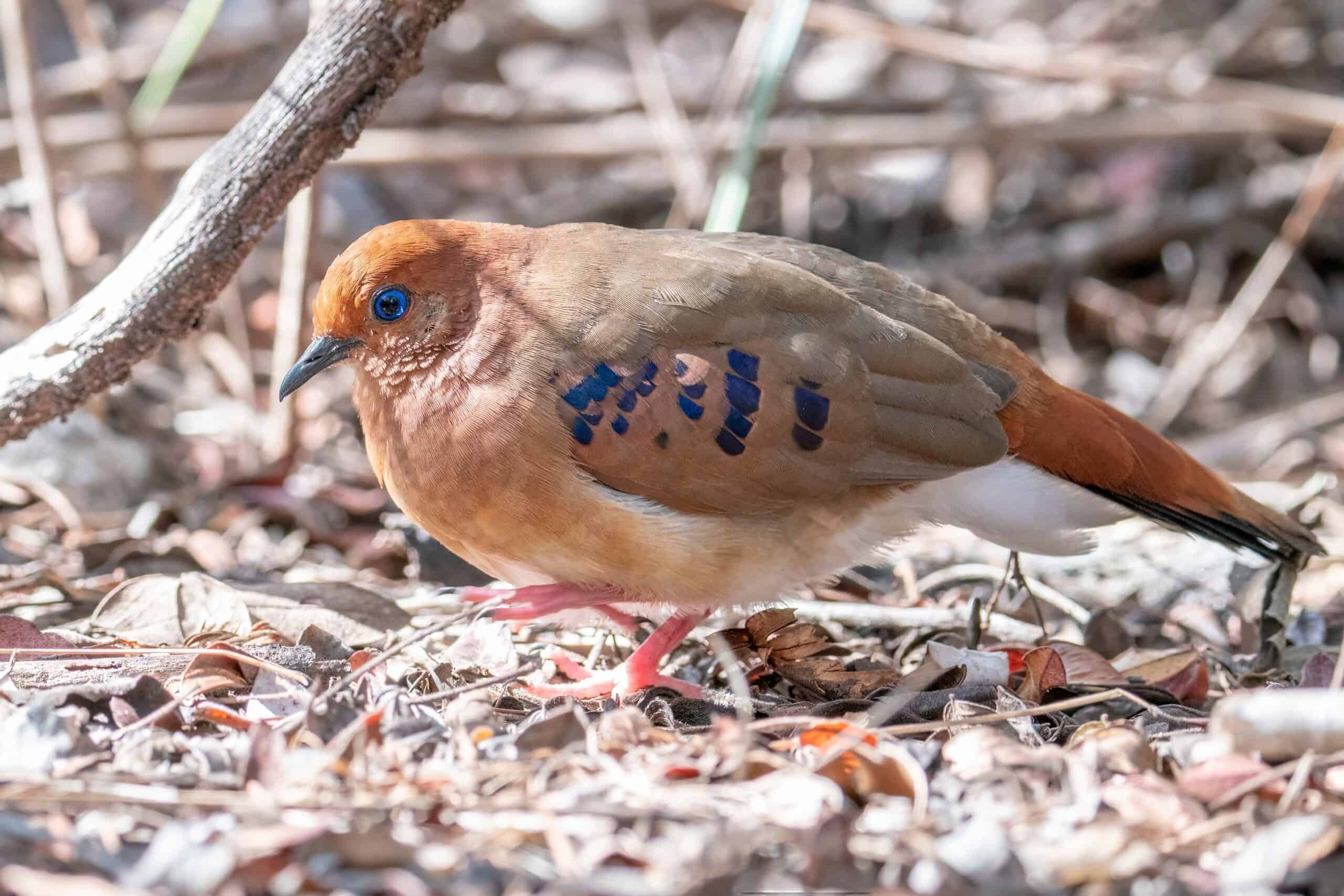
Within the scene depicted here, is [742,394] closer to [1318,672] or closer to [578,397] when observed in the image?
[578,397]

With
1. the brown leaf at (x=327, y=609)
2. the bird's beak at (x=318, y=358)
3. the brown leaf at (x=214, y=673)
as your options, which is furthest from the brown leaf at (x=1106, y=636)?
the brown leaf at (x=214, y=673)

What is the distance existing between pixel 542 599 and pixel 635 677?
11.7 inches

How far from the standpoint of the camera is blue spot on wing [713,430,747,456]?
324 cm

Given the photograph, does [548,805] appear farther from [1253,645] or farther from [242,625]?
[1253,645]

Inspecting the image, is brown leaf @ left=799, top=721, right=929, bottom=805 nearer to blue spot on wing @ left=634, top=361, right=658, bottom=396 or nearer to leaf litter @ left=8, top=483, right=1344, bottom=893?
leaf litter @ left=8, top=483, right=1344, bottom=893

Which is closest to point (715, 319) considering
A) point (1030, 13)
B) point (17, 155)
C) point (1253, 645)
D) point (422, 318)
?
point (422, 318)

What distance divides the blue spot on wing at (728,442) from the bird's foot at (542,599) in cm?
46

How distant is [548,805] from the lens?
2.19 meters

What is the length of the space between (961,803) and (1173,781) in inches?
18.1

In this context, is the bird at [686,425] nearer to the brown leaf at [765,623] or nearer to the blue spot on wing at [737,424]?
the blue spot on wing at [737,424]

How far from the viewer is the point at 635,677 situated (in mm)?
3367

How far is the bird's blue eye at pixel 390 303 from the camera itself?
11.3 feet

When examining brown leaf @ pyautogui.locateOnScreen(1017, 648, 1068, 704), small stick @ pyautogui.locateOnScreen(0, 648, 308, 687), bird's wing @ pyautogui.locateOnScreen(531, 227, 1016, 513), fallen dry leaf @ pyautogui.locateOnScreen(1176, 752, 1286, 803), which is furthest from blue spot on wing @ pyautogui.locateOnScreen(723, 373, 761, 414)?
fallen dry leaf @ pyautogui.locateOnScreen(1176, 752, 1286, 803)

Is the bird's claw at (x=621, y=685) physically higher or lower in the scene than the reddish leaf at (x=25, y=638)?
higher
